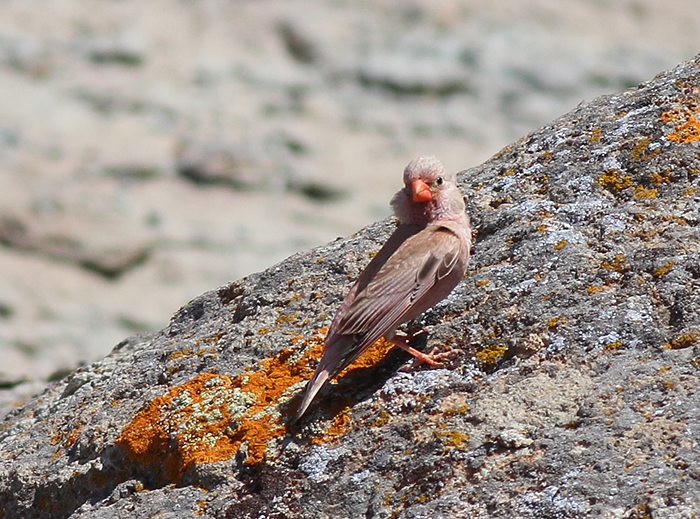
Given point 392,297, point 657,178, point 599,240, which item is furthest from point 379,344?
point 657,178

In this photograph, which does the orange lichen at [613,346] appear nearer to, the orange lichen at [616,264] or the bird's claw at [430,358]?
the orange lichen at [616,264]

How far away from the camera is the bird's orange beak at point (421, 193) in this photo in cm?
573

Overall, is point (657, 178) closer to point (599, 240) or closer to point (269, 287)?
point (599, 240)

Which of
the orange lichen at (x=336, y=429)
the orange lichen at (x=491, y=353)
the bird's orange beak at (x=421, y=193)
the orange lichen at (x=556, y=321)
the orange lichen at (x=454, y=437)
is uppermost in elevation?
the bird's orange beak at (x=421, y=193)

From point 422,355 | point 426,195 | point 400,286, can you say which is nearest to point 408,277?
point 400,286

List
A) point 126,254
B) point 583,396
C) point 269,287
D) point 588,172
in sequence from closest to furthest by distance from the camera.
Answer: point 583,396, point 588,172, point 269,287, point 126,254

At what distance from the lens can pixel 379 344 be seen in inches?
212

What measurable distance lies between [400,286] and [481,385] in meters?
0.84

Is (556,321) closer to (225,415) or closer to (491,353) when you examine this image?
(491,353)

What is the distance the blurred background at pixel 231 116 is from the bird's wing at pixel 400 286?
10552 millimetres

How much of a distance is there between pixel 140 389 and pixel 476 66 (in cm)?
1405

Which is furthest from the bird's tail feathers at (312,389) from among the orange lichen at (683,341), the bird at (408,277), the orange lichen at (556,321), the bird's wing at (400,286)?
the orange lichen at (683,341)

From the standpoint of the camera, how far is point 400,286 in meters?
5.27

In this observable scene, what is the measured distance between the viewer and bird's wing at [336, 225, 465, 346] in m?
5.06
